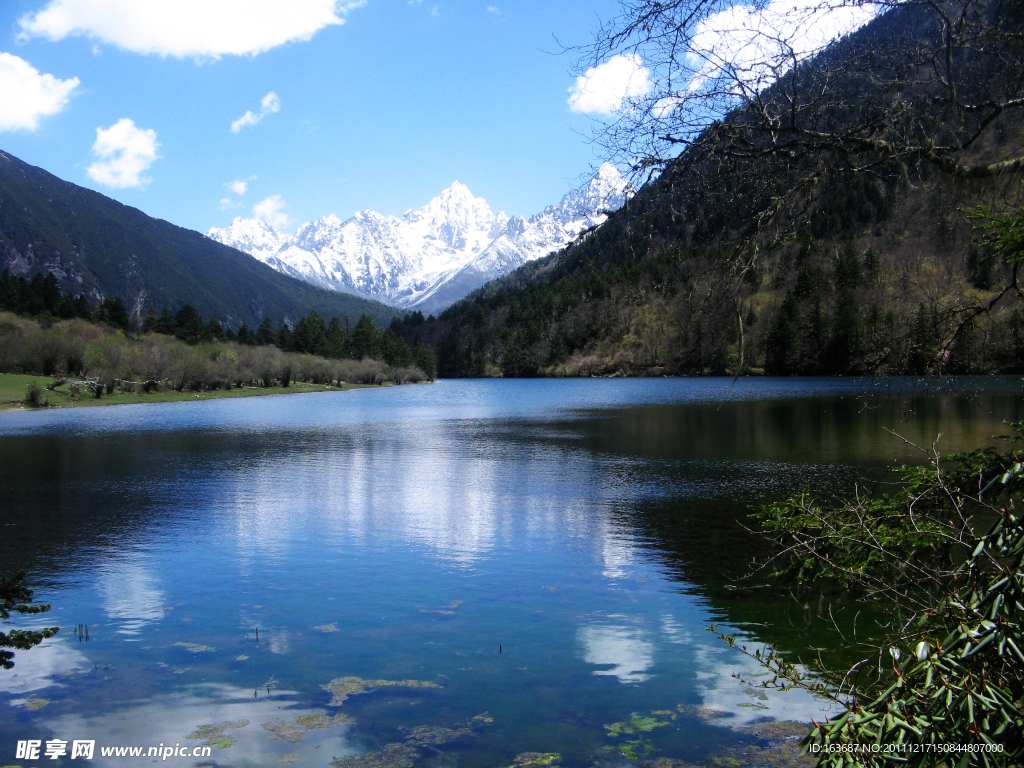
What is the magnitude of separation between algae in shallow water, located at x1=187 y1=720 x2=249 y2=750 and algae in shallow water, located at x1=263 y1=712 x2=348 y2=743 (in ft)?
1.25

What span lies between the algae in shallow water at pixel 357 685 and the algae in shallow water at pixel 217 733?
119cm

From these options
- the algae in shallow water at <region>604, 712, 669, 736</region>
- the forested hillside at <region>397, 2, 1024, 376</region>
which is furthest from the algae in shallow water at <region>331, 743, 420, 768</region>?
the forested hillside at <region>397, 2, 1024, 376</region>

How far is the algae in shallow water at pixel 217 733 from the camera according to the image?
759 centimetres

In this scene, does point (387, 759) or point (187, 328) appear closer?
point (387, 759)

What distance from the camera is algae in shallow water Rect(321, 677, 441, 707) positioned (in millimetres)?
8859

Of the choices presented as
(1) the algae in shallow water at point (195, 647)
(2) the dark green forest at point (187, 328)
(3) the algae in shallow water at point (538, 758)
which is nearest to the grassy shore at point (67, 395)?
(2) the dark green forest at point (187, 328)

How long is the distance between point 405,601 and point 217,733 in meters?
5.09

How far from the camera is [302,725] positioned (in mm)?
8023

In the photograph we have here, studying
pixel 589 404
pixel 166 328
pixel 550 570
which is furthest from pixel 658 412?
pixel 166 328

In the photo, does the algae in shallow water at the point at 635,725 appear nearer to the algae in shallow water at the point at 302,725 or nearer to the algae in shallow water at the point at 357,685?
the algae in shallow water at the point at 357,685

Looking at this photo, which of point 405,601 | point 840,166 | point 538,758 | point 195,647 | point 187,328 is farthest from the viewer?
point 187,328

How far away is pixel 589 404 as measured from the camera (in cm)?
7512

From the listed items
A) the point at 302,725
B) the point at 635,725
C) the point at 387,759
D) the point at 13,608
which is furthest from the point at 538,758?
the point at 13,608

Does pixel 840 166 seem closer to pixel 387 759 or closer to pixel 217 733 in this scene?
pixel 387 759
